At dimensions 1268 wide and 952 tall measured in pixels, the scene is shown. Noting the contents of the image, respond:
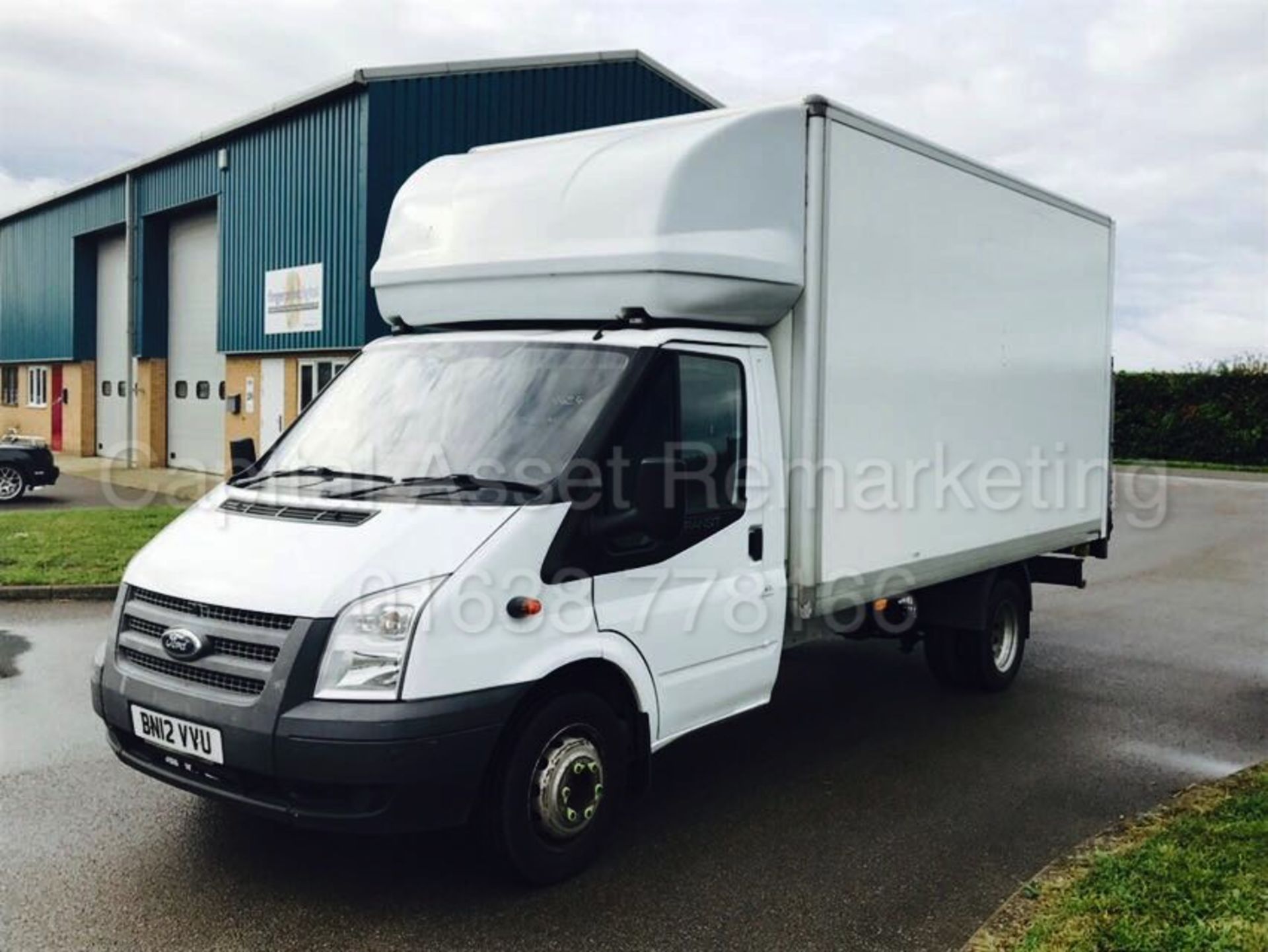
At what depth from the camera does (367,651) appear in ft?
13.1

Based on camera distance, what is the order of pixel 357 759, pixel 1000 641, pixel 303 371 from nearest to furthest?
pixel 357 759
pixel 1000 641
pixel 303 371

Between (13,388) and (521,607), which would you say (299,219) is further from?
(13,388)

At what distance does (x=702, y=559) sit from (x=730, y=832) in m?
1.25

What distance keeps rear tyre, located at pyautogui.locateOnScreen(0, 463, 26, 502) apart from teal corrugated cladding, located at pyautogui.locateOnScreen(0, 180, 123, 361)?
12.0m

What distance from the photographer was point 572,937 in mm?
4098

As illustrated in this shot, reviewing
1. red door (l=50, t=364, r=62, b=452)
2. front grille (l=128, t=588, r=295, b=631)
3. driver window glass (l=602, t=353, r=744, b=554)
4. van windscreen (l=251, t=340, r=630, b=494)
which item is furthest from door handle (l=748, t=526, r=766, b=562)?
red door (l=50, t=364, r=62, b=452)

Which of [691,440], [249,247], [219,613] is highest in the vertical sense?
[249,247]

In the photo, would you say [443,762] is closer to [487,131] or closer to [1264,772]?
[1264,772]

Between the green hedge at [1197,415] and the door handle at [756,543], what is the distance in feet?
92.3

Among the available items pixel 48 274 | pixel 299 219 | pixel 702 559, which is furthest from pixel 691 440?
pixel 48 274

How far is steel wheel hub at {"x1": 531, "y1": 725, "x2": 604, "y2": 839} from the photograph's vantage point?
439 centimetres

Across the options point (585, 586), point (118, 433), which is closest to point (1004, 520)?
point (585, 586)

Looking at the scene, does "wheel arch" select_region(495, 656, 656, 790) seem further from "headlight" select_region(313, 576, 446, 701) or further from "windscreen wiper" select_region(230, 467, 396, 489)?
"windscreen wiper" select_region(230, 467, 396, 489)

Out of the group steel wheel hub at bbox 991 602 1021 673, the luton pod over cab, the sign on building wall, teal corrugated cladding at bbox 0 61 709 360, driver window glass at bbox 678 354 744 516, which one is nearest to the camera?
the luton pod over cab
